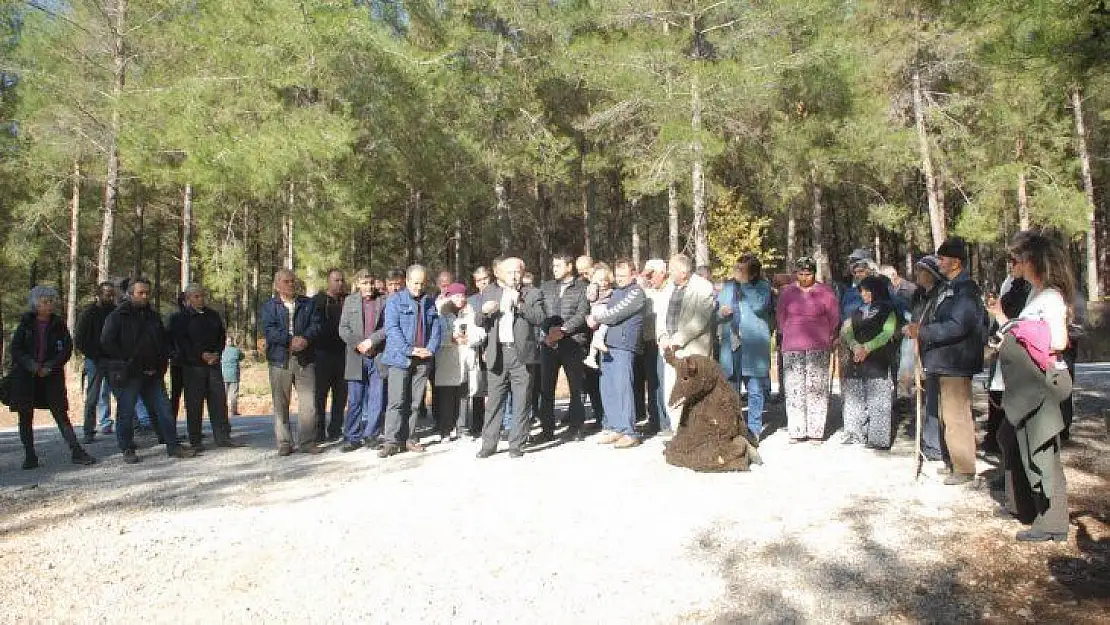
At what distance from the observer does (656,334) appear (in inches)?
332

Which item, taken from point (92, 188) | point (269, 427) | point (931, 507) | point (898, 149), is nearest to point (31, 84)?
point (92, 188)

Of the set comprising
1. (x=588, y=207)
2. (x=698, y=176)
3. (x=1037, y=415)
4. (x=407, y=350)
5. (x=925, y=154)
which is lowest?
(x=1037, y=415)

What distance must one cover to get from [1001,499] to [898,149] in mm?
18536

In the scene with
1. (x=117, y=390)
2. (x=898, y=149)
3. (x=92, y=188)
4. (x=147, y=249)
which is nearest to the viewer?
(x=117, y=390)

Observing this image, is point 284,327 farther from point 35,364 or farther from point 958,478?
point 958,478

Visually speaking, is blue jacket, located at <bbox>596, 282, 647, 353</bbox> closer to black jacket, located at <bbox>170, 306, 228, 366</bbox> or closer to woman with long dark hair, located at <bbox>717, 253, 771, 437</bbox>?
woman with long dark hair, located at <bbox>717, 253, 771, 437</bbox>

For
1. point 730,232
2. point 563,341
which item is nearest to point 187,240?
point 563,341

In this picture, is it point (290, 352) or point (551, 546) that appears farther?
point (290, 352)

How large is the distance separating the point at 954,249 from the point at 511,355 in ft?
13.3

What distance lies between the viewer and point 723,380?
680 centimetres

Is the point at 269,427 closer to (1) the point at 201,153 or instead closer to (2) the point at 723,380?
(2) the point at 723,380

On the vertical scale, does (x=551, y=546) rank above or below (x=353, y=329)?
below

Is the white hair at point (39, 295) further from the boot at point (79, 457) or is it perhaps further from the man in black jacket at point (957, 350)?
the man in black jacket at point (957, 350)

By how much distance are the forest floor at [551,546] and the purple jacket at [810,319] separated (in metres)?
1.09
